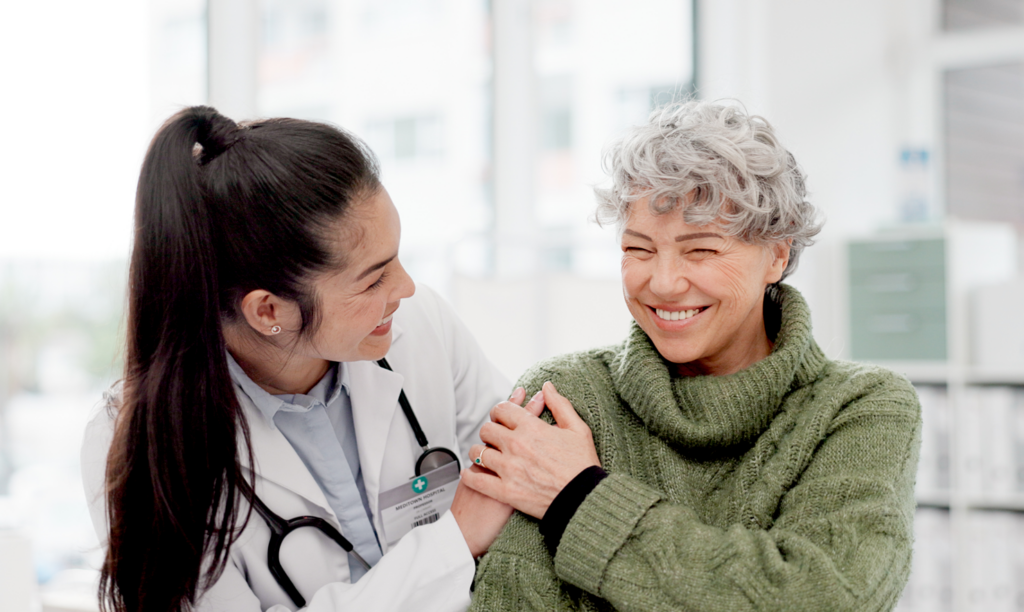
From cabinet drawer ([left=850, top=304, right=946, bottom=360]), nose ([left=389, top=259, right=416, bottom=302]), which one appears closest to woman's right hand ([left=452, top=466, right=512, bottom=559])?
nose ([left=389, top=259, right=416, bottom=302])

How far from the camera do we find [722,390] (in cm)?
129

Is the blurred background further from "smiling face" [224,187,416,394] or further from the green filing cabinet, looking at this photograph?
"smiling face" [224,187,416,394]

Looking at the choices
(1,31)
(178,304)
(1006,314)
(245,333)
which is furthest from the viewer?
(1006,314)

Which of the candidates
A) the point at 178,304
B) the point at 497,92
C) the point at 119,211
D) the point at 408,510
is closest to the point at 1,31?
the point at 119,211

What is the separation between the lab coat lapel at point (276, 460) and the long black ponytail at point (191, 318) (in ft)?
0.31

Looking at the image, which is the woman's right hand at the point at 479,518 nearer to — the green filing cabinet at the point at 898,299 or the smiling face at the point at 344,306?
the smiling face at the point at 344,306

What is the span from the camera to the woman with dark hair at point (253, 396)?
4.04 feet

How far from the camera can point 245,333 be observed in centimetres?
134

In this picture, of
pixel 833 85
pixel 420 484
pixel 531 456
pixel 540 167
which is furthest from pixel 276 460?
pixel 833 85

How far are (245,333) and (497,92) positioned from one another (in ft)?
7.13

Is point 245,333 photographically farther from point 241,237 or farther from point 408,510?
point 408,510

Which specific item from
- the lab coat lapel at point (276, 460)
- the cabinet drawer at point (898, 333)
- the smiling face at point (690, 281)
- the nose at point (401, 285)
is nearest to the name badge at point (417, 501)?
the lab coat lapel at point (276, 460)

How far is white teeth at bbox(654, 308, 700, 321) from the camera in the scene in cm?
133

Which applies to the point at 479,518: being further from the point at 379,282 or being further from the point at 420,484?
the point at 379,282
